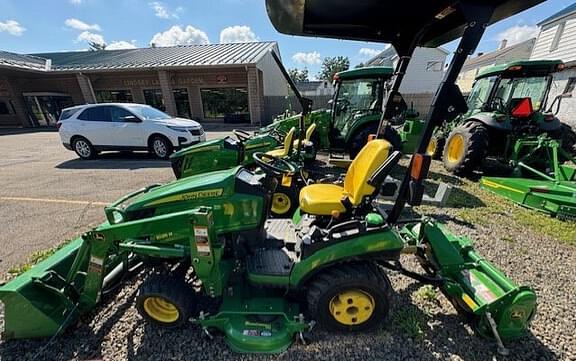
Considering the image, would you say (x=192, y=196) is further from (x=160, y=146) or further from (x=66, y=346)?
(x=160, y=146)

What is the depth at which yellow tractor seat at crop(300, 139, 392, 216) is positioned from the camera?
81.7 inches

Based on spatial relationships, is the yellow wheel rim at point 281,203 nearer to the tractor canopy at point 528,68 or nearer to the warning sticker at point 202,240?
the warning sticker at point 202,240

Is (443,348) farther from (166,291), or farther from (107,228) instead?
(107,228)

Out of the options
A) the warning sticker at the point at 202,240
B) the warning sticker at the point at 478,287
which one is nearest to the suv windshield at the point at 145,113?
the warning sticker at the point at 202,240

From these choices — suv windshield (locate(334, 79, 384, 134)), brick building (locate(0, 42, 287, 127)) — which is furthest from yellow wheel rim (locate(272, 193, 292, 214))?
brick building (locate(0, 42, 287, 127))

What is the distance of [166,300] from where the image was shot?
6.31 feet

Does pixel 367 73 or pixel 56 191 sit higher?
pixel 367 73

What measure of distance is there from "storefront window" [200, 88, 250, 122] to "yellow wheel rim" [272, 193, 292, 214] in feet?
45.5

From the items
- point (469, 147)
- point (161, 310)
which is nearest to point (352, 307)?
point (161, 310)

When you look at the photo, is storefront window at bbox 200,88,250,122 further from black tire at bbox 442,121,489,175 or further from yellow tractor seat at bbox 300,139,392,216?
yellow tractor seat at bbox 300,139,392,216

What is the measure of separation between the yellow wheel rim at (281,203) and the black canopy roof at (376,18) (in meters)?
2.23

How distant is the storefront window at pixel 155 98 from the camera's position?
17.3 metres

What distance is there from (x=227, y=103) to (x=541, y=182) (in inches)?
634

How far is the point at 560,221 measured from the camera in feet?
12.0
